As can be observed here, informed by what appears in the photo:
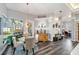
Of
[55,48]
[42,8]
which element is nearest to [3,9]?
[42,8]

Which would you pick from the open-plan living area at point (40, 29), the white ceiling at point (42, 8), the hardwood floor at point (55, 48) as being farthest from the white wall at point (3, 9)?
the hardwood floor at point (55, 48)

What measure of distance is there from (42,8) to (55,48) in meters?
0.70

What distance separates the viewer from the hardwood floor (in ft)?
6.15

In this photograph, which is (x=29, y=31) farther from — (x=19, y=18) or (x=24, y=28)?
(x=19, y=18)

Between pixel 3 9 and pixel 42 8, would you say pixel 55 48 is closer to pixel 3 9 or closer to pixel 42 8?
pixel 42 8

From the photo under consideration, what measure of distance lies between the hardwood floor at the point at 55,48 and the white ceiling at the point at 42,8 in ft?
1.69

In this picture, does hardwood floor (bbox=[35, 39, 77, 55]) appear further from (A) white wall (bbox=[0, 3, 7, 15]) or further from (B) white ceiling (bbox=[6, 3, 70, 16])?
(A) white wall (bbox=[0, 3, 7, 15])

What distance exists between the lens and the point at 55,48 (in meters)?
1.89

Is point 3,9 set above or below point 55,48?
above

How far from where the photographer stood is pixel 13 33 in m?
1.85

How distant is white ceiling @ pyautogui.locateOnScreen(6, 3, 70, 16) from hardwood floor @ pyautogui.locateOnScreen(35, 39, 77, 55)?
51 centimetres

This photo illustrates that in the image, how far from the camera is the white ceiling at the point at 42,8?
1880mm

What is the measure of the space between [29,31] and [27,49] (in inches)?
12.1
